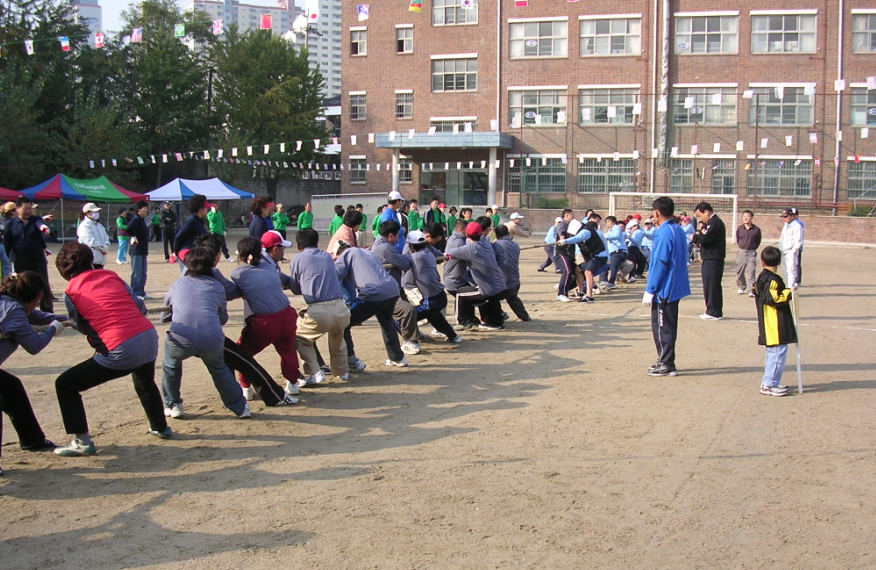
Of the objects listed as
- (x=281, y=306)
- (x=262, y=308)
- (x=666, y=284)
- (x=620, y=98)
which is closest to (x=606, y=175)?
(x=620, y=98)

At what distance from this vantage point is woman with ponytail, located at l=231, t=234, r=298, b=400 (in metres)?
7.43

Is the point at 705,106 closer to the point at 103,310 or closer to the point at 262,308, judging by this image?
the point at 262,308

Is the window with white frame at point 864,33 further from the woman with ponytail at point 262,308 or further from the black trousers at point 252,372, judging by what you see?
the black trousers at point 252,372

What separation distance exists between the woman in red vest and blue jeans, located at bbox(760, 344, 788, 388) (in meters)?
5.77

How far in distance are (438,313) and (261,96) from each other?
42.1 m

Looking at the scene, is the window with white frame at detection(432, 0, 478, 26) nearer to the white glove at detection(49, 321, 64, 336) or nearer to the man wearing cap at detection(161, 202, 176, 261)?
the man wearing cap at detection(161, 202, 176, 261)

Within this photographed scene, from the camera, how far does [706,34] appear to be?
40.7 meters

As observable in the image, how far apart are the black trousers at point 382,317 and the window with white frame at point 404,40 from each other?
38.0 metres

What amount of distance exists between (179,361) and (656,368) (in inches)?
200

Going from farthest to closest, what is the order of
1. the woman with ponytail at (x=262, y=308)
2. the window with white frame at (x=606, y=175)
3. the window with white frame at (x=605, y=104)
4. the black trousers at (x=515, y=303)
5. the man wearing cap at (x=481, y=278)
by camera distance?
the window with white frame at (x=606, y=175) < the window with white frame at (x=605, y=104) < the black trousers at (x=515, y=303) < the man wearing cap at (x=481, y=278) < the woman with ponytail at (x=262, y=308)

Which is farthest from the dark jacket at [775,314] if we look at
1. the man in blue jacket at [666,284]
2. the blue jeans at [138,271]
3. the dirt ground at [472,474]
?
the blue jeans at [138,271]

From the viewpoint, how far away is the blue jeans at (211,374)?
6666mm

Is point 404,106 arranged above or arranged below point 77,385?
above

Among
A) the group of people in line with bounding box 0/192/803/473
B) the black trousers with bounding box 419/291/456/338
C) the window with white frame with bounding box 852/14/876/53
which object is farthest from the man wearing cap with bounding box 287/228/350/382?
the window with white frame with bounding box 852/14/876/53
